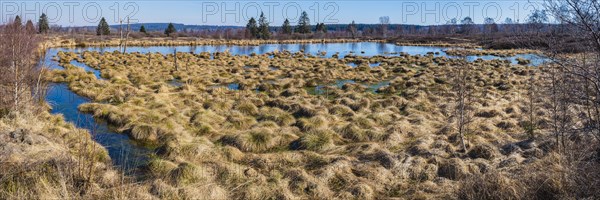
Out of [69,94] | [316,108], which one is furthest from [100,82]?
[316,108]

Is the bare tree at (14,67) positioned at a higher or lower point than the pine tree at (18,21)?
lower

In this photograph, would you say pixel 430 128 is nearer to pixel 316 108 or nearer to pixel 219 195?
pixel 316 108

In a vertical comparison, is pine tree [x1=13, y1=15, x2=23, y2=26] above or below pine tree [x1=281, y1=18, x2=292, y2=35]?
below

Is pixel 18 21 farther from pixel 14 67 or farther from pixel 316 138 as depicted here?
pixel 316 138

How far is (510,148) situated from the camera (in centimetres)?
910

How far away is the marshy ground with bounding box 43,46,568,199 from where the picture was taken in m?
7.33

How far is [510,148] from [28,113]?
40.0 ft

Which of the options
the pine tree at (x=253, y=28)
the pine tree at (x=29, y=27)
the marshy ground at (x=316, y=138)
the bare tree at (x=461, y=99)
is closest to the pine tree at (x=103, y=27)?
the pine tree at (x=253, y=28)

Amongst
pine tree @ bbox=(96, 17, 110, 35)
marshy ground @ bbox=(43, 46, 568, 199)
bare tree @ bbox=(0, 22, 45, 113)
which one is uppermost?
pine tree @ bbox=(96, 17, 110, 35)

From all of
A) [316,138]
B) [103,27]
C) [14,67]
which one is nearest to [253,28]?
[103,27]

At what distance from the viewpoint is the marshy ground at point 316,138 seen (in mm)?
7328

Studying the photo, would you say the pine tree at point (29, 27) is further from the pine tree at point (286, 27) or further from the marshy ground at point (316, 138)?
the pine tree at point (286, 27)

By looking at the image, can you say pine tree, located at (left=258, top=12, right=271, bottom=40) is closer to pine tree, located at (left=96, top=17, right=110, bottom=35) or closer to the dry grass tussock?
pine tree, located at (left=96, top=17, right=110, bottom=35)

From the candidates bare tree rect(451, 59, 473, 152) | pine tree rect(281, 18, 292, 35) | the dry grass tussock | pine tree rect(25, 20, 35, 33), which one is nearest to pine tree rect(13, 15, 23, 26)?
pine tree rect(25, 20, 35, 33)
